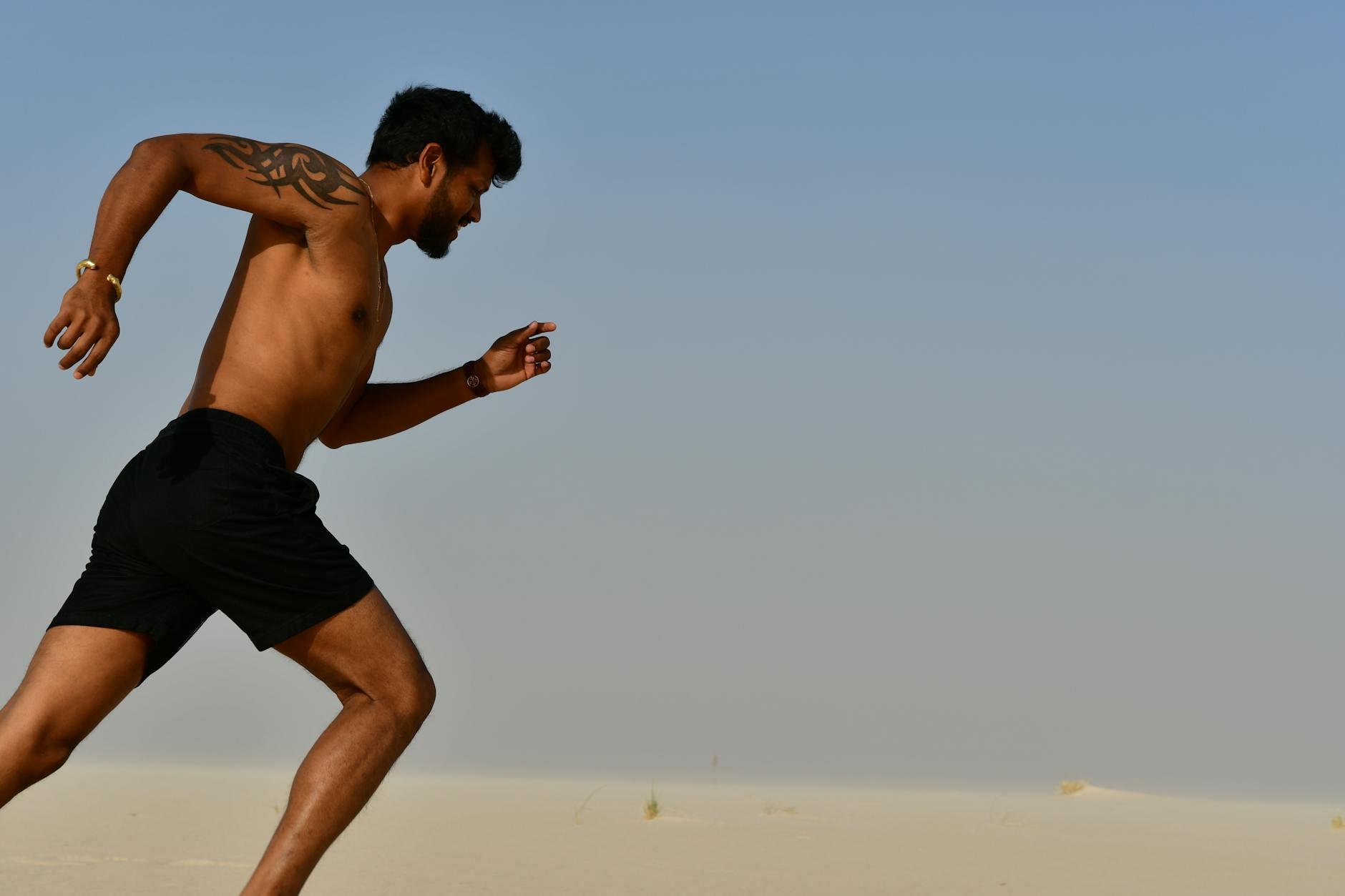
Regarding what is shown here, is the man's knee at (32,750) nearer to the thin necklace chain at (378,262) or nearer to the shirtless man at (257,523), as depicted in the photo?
the shirtless man at (257,523)

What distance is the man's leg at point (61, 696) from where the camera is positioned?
130 inches

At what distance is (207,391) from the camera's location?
360cm

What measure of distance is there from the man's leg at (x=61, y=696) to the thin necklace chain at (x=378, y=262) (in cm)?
102

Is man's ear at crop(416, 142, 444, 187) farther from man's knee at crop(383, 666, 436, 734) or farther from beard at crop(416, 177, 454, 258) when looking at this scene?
man's knee at crop(383, 666, 436, 734)

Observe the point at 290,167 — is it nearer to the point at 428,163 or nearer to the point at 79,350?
the point at 428,163

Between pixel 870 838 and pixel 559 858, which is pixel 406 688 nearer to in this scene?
pixel 559 858

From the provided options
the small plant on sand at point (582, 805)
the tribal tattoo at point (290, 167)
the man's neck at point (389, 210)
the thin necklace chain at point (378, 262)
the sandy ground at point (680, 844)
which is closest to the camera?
Result: the tribal tattoo at point (290, 167)

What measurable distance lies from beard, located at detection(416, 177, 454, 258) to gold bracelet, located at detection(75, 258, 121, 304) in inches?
38.4

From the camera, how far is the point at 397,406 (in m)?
4.50

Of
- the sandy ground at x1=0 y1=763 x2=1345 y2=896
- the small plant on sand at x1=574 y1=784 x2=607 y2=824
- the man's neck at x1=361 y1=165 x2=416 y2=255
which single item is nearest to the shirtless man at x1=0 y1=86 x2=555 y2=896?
the man's neck at x1=361 y1=165 x2=416 y2=255

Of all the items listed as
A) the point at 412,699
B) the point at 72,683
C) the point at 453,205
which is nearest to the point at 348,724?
the point at 412,699

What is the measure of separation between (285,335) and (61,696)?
1.01 metres

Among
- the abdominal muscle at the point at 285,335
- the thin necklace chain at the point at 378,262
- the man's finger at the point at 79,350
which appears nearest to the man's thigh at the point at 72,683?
the abdominal muscle at the point at 285,335

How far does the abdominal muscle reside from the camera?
11.8 feet
